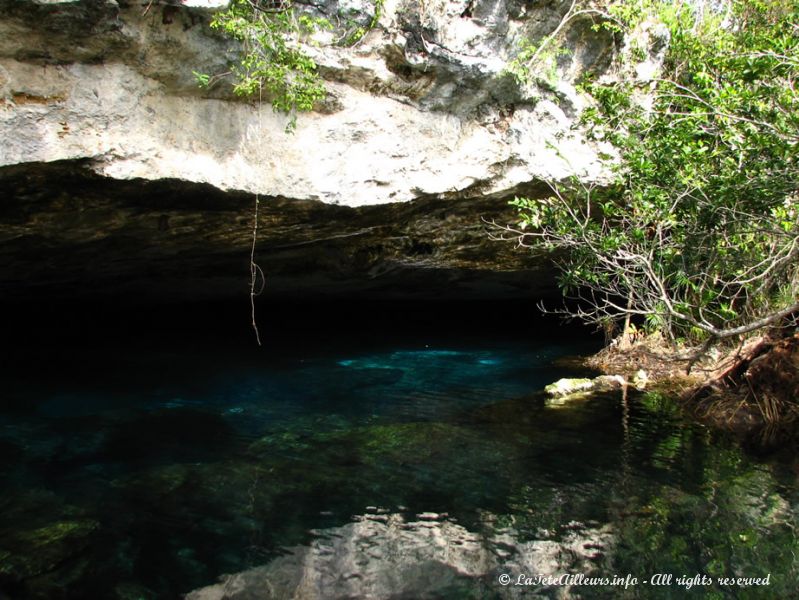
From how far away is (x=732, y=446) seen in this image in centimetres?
481

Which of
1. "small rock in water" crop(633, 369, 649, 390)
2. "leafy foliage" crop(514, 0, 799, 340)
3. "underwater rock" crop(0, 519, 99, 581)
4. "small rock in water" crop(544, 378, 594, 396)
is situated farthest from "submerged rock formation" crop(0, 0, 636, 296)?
"underwater rock" crop(0, 519, 99, 581)

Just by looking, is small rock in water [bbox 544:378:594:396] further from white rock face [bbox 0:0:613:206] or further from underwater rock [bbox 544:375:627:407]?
white rock face [bbox 0:0:613:206]

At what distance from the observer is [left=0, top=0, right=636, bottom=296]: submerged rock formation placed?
4.41 meters

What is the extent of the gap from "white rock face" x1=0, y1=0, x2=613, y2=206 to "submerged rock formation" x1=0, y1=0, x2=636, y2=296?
12 millimetres

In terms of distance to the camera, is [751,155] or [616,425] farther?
[616,425]

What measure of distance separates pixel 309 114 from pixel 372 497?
3459mm

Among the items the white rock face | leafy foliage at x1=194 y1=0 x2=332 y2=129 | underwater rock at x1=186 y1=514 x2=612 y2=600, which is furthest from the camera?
leafy foliage at x1=194 y1=0 x2=332 y2=129

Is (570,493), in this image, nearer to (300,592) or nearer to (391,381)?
(300,592)

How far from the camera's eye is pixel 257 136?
17.4 ft

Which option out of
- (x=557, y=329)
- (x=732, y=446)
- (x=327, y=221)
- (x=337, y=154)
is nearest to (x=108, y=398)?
(x=327, y=221)

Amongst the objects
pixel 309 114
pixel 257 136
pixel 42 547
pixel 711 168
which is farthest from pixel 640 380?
pixel 42 547

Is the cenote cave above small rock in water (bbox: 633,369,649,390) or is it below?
above

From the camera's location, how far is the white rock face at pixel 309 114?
431 cm

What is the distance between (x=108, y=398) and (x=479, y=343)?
614 centimetres
